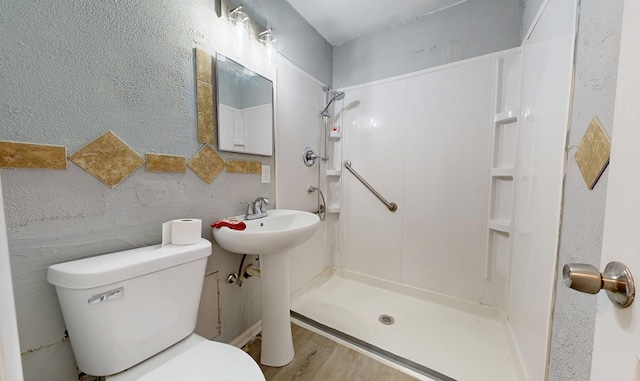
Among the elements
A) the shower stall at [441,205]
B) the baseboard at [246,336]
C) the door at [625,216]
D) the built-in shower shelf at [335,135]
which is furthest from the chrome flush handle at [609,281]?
the built-in shower shelf at [335,135]

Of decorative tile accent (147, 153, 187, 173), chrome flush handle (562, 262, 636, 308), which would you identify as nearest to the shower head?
decorative tile accent (147, 153, 187, 173)

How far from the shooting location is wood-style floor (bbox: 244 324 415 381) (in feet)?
3.68

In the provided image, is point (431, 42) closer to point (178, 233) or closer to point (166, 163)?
point (166, 163)

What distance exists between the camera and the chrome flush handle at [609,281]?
0.30 meters

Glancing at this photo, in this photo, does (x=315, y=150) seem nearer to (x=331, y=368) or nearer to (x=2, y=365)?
(x=331, y=368)

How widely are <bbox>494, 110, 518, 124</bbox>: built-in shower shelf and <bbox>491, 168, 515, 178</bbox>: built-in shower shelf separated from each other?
11.8 inches

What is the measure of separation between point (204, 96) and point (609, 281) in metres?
1.35

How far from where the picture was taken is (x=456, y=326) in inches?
58.9

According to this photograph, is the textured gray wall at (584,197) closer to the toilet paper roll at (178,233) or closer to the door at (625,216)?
the door at (625,216)

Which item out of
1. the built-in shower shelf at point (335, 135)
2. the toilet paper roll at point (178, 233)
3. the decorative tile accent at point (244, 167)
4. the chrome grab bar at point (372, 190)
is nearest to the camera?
the toilet paper roll at point (178, 233)

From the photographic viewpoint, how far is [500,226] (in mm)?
1444

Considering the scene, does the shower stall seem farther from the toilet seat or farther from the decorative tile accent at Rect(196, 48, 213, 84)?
the toilet seat

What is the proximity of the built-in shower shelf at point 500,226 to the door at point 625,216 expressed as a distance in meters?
1.30

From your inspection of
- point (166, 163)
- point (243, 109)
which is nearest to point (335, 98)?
point (243, 109)
